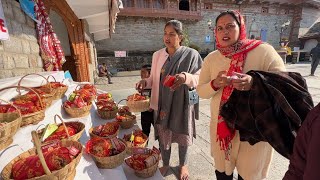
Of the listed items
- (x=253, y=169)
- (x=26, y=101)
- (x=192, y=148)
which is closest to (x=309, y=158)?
(x=253, y=169)

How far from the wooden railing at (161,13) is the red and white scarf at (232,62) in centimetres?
2047

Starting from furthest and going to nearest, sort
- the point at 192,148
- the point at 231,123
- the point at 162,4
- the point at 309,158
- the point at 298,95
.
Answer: the point at 162,4 < the point at 192,148 < the point at 231,123 < the point at 298,95 < the point at 309,158

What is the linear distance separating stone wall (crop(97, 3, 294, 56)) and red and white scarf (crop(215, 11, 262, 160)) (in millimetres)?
20822

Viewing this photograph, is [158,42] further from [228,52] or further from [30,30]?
[228,52]

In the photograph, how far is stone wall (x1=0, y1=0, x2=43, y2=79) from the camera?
→ 8.23ft

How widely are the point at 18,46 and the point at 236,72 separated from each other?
306cm

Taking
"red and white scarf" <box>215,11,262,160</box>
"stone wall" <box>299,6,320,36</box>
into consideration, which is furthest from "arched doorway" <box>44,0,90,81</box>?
"stone wall" <box>299,6,320,36</box>

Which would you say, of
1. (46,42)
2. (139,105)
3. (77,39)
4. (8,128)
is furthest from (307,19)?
(8,128)

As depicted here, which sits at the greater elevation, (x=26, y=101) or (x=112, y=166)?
(x=26, y=101)

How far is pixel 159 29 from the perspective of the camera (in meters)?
22.7

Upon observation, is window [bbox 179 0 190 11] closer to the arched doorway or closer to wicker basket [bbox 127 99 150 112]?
the arched doorway

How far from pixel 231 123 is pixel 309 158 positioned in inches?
33.0

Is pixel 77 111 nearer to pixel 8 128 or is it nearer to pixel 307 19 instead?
pixel 8 128

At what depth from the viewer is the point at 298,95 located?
131 cm
